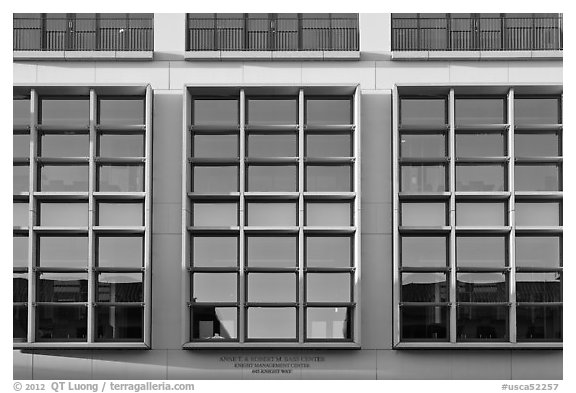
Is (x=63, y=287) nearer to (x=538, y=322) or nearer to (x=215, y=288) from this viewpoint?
(x=215, y=288)

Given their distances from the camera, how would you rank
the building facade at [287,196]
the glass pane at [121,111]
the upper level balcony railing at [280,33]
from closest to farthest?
1. the building facade at [287,196]
2. the glass pane at [121,111]
3. the upper level balcony railing at [280,33]

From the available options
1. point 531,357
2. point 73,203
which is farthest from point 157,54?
point 531,357

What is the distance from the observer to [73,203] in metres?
26.3

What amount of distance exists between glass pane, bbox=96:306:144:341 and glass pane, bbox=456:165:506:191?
1063 cm

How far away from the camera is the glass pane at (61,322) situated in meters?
25.8

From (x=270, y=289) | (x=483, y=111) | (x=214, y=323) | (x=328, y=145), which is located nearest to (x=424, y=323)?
(x=270, y=289)

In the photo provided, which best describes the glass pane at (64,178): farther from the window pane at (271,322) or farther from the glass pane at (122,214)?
the window pane at (271,322)

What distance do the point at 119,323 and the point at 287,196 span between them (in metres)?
6.42

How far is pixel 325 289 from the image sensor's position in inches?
1022

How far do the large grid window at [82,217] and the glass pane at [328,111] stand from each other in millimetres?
5071

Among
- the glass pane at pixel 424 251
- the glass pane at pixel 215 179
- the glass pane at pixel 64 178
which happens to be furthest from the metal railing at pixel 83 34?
the glass pane at pixel 424 251

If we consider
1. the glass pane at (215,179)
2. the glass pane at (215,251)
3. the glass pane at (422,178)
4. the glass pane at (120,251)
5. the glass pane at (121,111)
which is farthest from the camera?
the glass pane at (121,111)

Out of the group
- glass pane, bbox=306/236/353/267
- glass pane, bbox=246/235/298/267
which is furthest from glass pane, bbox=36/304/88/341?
glass pane, bbox=306/236/353/267

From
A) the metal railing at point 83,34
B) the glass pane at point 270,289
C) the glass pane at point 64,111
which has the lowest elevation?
the glass pane at point 270,289
